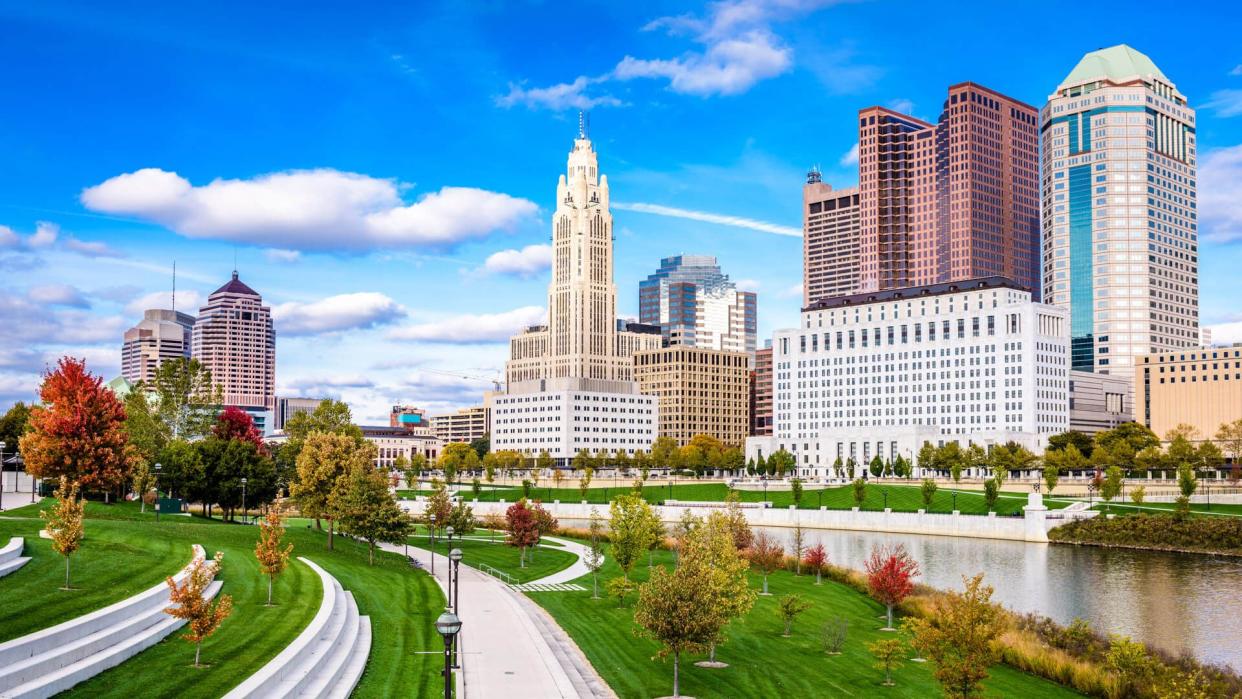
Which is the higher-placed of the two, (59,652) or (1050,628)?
(59,652)

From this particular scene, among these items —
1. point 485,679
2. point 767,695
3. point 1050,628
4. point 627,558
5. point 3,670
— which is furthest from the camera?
point 627,558

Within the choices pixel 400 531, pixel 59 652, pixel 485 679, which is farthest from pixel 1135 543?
pixel 59 652

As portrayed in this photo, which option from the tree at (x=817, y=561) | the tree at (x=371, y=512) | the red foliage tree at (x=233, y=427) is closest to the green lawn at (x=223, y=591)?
the tree at (x=371, y=512)

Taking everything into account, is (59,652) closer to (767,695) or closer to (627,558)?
(767,695)

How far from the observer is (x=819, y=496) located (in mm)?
153625

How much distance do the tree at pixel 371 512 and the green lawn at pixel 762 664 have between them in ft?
44.4

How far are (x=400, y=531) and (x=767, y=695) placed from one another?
36.5 m

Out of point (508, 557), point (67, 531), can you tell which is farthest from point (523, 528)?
point (67, 531)

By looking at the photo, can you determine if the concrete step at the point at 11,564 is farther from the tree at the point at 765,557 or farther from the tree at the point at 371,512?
the tree at the point at 765,557

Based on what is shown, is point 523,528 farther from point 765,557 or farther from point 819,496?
point 819,496

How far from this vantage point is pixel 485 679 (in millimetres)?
36594

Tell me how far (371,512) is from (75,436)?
19.3 m

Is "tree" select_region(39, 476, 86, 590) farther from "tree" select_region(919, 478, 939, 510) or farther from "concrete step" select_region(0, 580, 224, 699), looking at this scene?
"tree" select_region(919, 478, 939, 510)

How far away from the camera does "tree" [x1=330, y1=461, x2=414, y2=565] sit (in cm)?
6775
